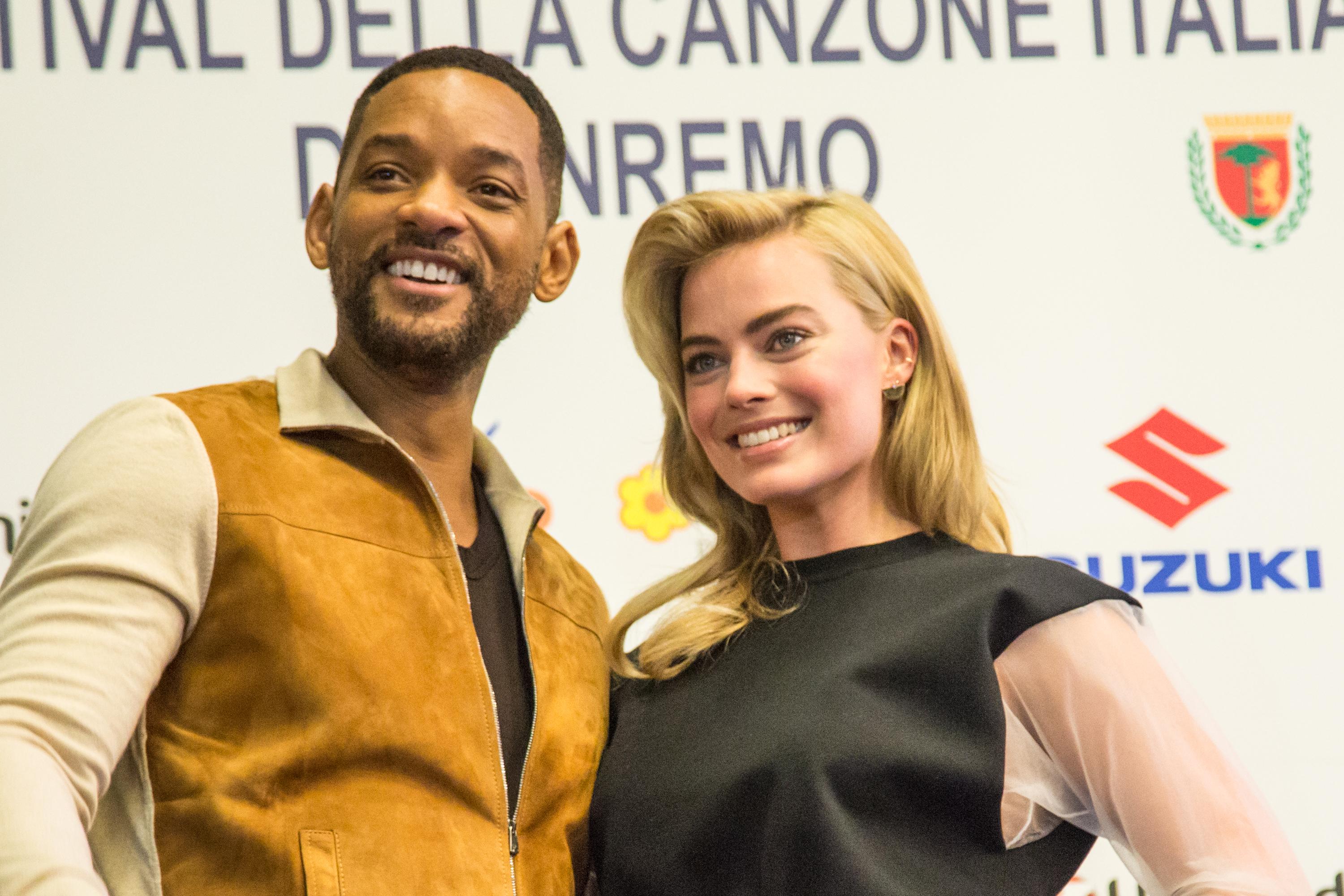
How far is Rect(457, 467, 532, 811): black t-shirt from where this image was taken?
1.96 m

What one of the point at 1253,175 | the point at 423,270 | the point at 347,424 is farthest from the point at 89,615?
the point at 1253,175

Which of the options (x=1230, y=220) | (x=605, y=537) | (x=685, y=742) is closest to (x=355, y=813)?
(x=685, y=742)

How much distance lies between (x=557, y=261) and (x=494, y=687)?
2.21 feet

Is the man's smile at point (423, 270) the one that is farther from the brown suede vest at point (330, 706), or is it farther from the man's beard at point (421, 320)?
the brown suede vest at point (330, 706)

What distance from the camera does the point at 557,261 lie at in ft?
7.48

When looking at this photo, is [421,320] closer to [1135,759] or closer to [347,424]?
[347,424]

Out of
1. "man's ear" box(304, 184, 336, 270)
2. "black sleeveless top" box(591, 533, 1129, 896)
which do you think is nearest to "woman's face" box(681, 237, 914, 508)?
"black sleeveless top" box(591, 533, 1129, 896)

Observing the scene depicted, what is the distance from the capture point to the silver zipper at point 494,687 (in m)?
1.88

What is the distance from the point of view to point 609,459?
2836 millimetres

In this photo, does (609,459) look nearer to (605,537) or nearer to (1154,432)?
(605,537)

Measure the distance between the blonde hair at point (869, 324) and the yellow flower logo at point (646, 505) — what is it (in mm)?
543

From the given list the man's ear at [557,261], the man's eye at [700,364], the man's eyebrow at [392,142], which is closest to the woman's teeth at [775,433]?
the man's eye at [700,364]

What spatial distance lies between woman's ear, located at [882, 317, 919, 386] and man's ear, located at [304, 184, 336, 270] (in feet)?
2.71

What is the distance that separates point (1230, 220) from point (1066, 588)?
1454 mm
